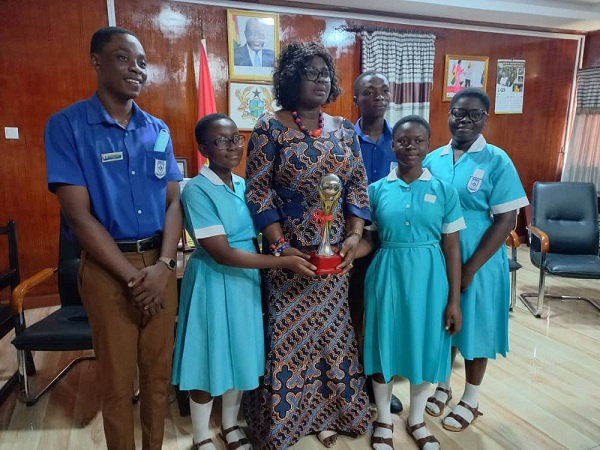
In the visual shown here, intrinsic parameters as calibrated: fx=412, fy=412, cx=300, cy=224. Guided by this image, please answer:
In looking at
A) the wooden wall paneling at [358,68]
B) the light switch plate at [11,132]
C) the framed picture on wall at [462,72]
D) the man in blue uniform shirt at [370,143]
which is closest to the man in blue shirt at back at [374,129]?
the man in blue uniform shirt at [370,143]

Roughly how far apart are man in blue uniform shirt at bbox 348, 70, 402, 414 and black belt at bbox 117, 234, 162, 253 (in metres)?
0.94

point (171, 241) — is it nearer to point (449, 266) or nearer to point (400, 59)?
point (449, 266)

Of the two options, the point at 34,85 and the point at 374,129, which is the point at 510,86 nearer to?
the point at 374,129

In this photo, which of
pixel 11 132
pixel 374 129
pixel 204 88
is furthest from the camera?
pixel 204 88

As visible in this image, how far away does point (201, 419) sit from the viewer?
5.45 ft

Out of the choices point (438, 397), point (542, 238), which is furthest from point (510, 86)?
point (438, 397)

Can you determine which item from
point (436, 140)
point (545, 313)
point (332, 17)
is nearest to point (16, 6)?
point (332, 17)

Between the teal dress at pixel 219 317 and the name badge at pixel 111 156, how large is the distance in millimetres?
269

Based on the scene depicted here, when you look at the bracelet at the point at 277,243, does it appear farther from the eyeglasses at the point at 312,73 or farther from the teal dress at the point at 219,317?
the eyeglasses at the point at 312,73

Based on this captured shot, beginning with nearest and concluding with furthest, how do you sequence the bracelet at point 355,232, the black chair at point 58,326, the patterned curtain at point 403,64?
the bracelet at point 355,232, the black chair at point 58,326, the patterned curtain at point 403,64

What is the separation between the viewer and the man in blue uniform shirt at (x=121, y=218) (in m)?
1.25

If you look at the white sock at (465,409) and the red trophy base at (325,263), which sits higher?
the red trophy base at (325,263)

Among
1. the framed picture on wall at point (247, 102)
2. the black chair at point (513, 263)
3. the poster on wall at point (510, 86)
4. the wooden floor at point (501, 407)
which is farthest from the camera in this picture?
the poster on wall at point (510, 86)

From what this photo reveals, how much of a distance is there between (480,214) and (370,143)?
0.60m
